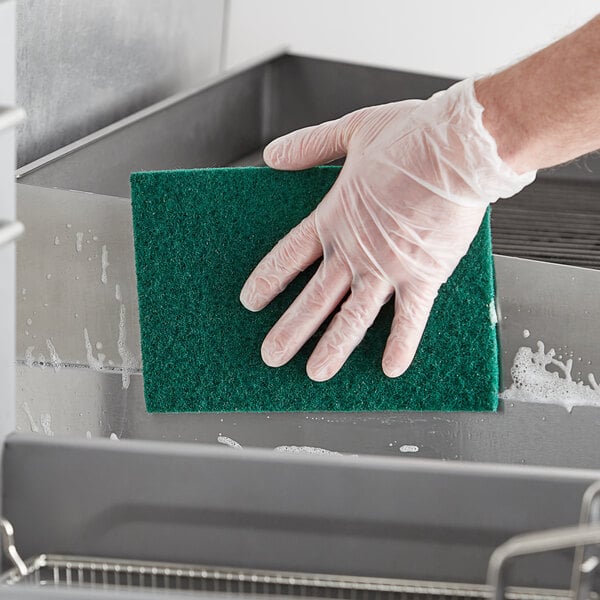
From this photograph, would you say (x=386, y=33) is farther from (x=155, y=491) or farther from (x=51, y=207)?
(x=155, y=491)

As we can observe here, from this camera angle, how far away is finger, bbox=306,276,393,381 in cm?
91

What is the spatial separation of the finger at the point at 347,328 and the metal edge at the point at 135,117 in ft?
1.50

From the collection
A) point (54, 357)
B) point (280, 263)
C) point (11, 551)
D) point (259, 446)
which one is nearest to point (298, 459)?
point (11, 551)

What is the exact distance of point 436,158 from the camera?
0.89 metres

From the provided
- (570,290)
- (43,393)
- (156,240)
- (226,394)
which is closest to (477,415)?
(570,290)

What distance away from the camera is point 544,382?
100cm

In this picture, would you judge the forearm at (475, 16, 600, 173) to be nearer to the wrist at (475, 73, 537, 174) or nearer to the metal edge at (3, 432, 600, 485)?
the wrist at (475, 73, 537, 174)

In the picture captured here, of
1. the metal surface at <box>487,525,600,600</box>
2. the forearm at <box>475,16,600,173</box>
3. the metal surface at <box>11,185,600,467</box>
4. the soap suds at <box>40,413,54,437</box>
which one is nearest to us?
the metal surface at <box>487,525,600,600</box>

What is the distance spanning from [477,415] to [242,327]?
32cm

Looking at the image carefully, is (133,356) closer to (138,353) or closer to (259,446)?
(138,353)

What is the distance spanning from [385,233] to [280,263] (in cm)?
12

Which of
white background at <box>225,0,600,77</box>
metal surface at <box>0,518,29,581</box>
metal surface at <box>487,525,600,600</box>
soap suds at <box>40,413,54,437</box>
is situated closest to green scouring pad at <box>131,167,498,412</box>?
soap suds at <box>40,413,54,437</box>

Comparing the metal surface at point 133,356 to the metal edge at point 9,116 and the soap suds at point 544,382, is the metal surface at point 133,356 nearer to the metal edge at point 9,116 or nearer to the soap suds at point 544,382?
the soap suds at point 544,382

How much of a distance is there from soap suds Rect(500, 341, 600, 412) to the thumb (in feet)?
1.12
